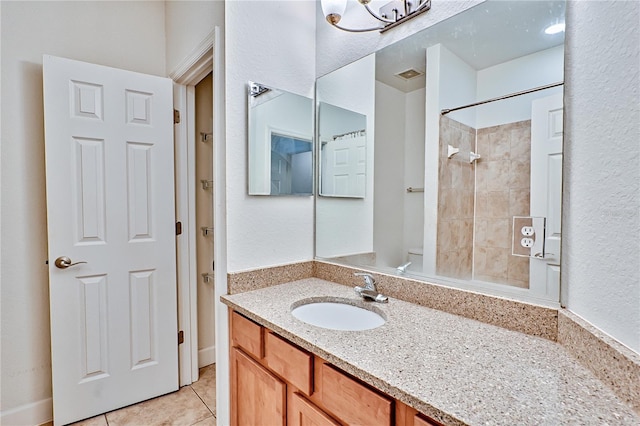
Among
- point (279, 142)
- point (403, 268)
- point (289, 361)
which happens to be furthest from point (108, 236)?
point (403, 268)

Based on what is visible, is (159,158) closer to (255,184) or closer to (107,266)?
(107,266)

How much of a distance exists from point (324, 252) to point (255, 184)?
20.9 inches

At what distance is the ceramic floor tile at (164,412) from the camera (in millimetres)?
1741

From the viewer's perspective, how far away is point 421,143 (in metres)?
1.36

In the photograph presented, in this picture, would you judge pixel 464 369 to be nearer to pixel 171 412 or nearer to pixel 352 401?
pixel 352 401

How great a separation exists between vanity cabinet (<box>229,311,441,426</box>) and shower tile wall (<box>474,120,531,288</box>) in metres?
0.62

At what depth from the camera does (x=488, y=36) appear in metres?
1.15

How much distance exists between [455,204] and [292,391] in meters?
0.90

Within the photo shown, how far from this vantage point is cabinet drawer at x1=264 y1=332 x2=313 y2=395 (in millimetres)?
981

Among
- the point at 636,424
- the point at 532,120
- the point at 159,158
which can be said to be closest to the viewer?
the point at 636,424

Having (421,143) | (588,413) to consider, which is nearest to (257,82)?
(421,143)

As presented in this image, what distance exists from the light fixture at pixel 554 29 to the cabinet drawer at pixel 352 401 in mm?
1166

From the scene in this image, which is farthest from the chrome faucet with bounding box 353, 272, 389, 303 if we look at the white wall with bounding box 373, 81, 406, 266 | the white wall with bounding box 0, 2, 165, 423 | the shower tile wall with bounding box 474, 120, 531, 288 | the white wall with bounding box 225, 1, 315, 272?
the white wall with bounding box 0, 2, 165, 423

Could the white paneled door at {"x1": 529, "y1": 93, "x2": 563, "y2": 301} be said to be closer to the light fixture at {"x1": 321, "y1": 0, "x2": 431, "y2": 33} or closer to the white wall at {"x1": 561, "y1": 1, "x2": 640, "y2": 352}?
the white wall at {"x1": 561, "y1": 1, "x2": 640, "y2": 352}
